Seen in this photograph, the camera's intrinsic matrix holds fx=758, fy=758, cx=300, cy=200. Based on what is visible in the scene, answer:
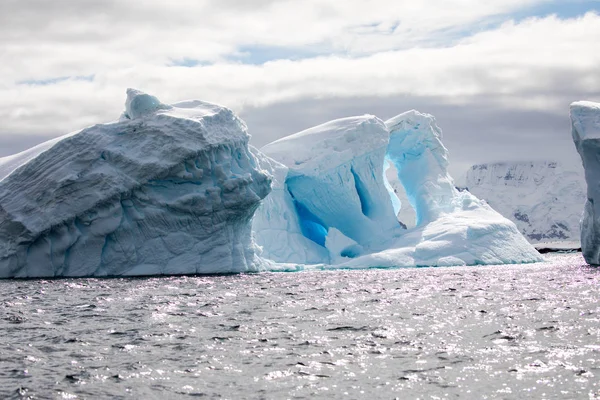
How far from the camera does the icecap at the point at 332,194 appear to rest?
118 feet

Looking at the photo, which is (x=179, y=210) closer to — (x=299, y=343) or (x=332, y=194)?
(x=332, y=194)

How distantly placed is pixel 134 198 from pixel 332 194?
39.7 feet

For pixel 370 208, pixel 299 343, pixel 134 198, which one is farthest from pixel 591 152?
pixel 299 343

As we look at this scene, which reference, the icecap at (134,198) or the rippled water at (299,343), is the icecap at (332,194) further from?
the rippled water at (299,343)

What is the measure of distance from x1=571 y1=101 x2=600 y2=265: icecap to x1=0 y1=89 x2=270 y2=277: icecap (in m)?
12.3

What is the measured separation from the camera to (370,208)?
3884 centimetres

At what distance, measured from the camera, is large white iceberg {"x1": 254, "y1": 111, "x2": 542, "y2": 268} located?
34.0 m

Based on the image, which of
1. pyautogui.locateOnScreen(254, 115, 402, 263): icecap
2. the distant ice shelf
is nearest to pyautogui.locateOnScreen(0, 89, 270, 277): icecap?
the distant ice shelf

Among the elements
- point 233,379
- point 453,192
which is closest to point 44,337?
point 233,379

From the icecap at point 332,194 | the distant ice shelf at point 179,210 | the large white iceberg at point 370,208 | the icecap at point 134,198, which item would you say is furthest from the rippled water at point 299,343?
the icecap at point 332,194

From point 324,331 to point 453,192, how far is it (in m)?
26.5

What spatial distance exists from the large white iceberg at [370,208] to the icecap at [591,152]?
19.9ft

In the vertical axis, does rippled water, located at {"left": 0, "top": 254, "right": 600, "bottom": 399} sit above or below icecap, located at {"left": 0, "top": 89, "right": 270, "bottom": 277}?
below

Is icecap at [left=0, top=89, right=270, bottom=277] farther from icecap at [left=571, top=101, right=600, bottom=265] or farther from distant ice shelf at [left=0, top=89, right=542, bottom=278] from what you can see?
icecap at [left=571, top=101, right=600, bottom=265]
